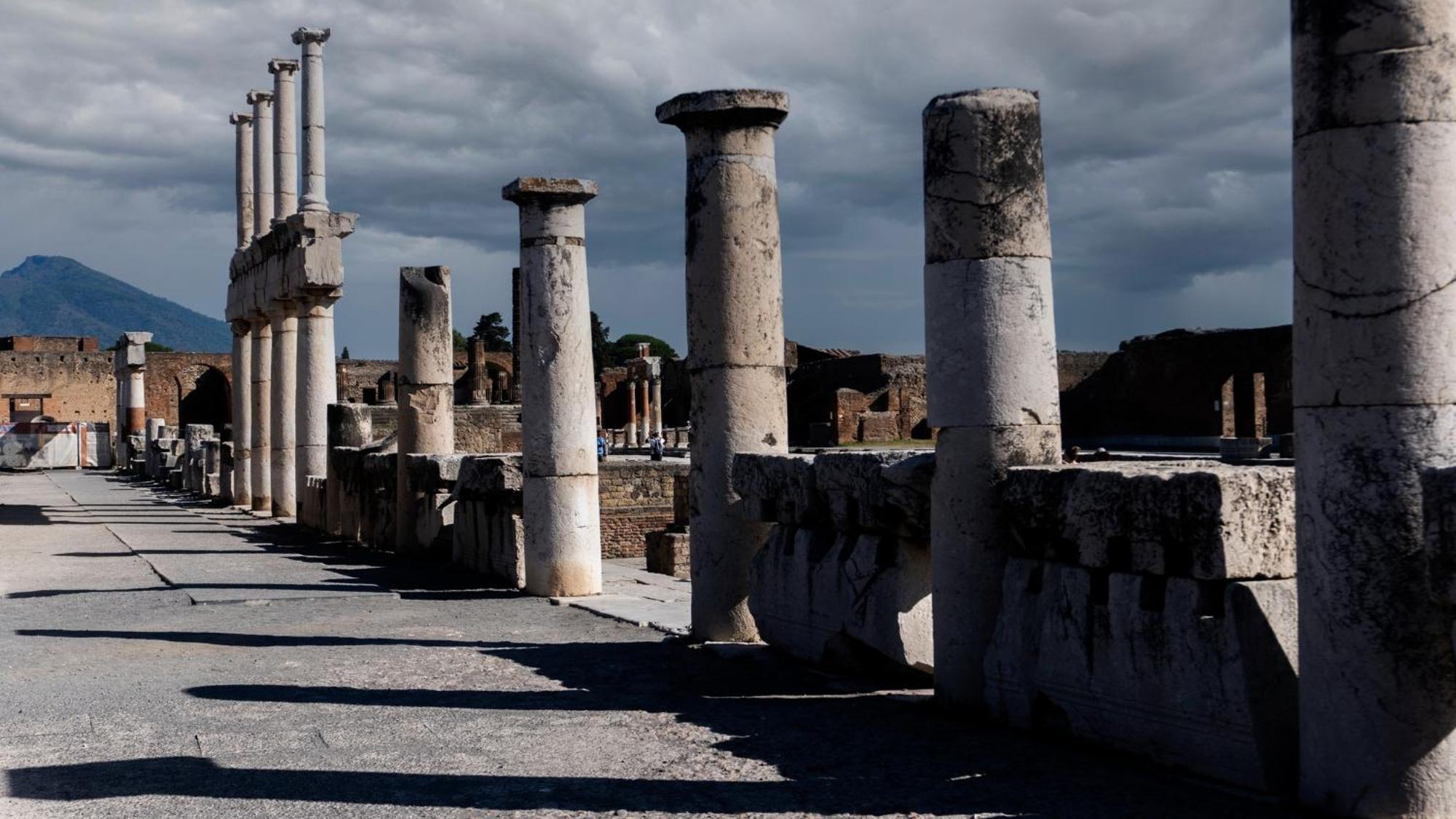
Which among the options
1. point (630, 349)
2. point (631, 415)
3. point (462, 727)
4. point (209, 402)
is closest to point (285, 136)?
point (462, 727)

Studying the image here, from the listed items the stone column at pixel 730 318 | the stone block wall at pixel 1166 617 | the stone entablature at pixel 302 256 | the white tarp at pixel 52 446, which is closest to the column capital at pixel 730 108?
the stone column at pixel 730 318

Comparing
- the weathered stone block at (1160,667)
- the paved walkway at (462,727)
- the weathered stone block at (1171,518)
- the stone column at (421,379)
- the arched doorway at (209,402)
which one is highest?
the arched doorway at (209,402)

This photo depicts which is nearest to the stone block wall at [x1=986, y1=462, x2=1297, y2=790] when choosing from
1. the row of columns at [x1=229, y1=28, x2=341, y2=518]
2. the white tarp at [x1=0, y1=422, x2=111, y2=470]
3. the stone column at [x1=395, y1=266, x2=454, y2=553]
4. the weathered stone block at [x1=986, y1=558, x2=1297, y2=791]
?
the weathered stone block at [x1=986, y1=558, x2=1297, y2=791]

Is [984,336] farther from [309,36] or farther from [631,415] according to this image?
[631,415]

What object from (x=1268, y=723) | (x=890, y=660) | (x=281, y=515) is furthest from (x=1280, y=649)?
(x=281, y=515)

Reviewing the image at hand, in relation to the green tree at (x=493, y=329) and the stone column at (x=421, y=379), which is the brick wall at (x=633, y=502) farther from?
the green tree at (x=493, y=329)

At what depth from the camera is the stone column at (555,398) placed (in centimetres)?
1094

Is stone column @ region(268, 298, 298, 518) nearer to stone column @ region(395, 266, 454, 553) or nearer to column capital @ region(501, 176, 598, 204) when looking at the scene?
stone column @ region(395, 266, 454, 553)

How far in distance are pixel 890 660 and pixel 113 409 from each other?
54.0m

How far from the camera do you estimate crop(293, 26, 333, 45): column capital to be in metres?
19.8

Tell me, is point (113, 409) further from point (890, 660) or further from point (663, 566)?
point (890, 660)

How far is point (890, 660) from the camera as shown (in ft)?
23.2

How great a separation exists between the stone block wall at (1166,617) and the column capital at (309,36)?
16.2 metres

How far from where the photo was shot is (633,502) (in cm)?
2142
